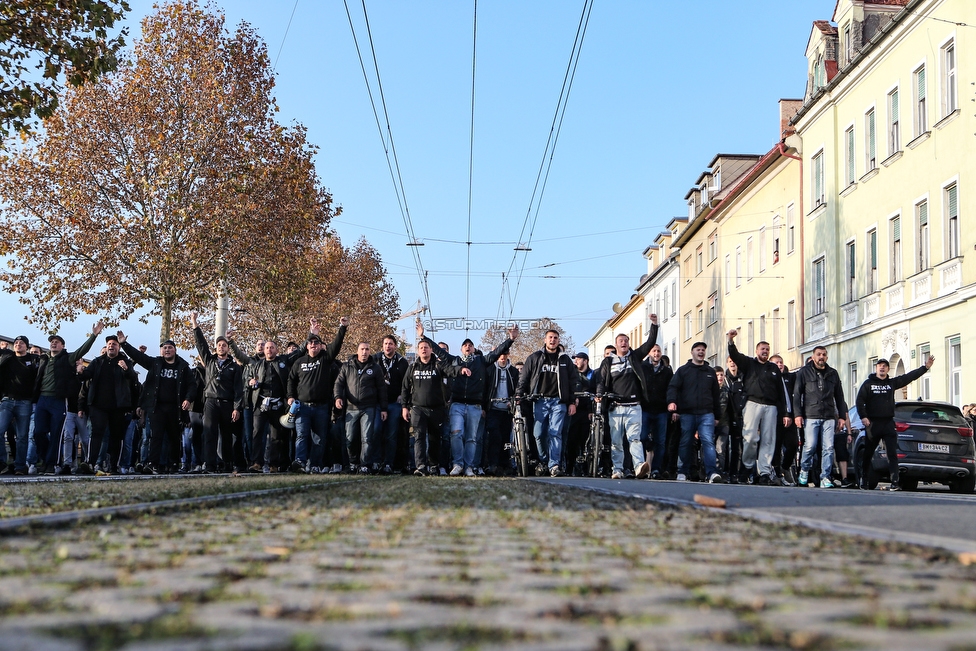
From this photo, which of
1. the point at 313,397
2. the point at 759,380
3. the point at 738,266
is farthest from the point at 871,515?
the point at 738,266

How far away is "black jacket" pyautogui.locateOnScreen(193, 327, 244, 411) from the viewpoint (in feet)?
57.8

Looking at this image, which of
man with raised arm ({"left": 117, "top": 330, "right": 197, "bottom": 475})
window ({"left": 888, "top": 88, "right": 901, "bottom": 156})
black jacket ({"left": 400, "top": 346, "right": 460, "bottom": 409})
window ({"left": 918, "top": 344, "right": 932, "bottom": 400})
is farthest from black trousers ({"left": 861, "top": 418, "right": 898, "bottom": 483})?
window ({"left": 888, "top": 88, "right": 901, "bottom": 156})

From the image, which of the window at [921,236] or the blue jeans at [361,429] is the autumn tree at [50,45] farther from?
the window at [921,236]

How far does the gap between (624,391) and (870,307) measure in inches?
665

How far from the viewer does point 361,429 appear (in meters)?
17.3

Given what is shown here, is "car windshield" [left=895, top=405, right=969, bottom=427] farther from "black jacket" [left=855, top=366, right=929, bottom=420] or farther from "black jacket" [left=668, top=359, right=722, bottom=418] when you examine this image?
"black jacket" [left=668, top=359, right=722, bottom=418]

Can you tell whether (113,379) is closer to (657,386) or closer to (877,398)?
(657,386)

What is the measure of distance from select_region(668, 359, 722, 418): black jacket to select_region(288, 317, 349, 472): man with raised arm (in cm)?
483

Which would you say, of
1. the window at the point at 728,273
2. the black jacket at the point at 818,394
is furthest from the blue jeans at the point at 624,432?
the window at the point at 728,273

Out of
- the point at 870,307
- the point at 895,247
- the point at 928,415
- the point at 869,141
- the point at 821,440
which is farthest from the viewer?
the point at 869,141

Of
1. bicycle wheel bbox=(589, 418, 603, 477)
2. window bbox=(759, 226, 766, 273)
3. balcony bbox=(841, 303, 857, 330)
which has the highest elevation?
window bbox=(759, 226, 766, 273)

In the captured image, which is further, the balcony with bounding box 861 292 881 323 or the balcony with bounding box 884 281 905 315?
the balcony with bounding box 861 292 881 323

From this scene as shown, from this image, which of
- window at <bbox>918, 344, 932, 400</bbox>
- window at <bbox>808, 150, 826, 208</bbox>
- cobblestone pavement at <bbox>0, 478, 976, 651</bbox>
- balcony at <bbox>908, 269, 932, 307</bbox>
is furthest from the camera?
window at <bbox>808, 150, 826, 208</bbox>

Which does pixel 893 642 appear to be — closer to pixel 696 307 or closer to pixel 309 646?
pixel 309 646
